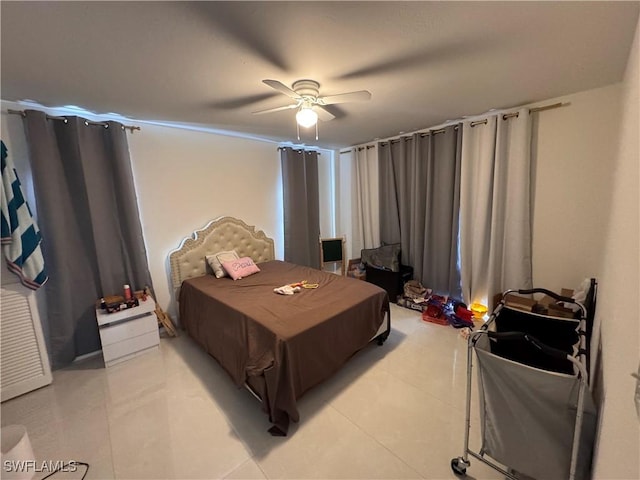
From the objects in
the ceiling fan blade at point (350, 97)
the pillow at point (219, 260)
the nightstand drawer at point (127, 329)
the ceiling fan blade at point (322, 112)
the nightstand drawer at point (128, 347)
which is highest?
the ceiling fan blade at point (322, 112)

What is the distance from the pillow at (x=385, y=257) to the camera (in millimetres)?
3686

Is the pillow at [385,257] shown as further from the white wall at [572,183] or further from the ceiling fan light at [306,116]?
the ceiling fan light at [306,116]

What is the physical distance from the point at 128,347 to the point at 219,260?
124cm

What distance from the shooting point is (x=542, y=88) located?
220 centimetres

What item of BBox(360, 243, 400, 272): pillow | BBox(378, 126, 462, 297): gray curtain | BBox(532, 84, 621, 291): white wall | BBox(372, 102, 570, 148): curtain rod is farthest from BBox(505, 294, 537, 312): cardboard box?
BBox(372, 102, 570, 148): curtain rod

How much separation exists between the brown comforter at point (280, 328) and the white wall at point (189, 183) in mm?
676

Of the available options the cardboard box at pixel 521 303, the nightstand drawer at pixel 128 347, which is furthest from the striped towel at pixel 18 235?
the cardboard box at pixel 521 303

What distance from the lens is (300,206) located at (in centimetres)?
415

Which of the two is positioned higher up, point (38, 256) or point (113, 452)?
point (38, 256)

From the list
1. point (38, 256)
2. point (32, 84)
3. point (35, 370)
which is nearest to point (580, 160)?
point (32, 84)

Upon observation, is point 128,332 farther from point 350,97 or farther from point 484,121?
point 484,121

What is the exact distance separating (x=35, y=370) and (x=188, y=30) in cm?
291

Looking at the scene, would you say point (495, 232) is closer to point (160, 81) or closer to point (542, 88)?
point (542, 88)

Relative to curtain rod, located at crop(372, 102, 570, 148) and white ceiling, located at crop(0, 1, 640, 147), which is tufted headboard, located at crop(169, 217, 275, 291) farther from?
curtain rod, located at crop(372, 102, 570, 148)
